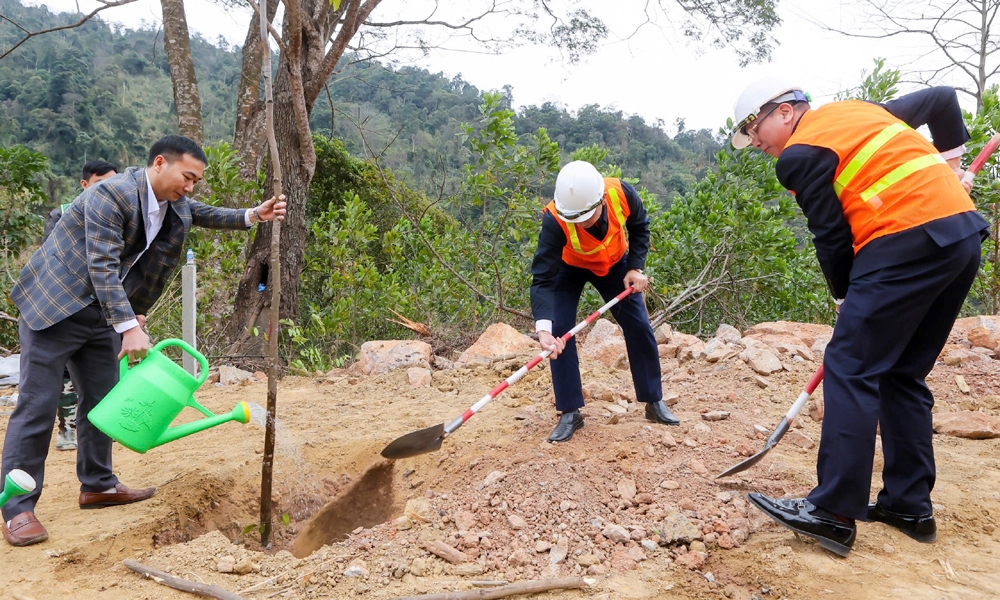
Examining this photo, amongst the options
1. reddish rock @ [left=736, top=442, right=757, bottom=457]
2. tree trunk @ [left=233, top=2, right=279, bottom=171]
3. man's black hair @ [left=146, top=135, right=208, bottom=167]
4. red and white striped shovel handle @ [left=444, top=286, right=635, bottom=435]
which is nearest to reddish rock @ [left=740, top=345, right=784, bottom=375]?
reddish rock @ [left=736, top=442, right=757, bottom=457]

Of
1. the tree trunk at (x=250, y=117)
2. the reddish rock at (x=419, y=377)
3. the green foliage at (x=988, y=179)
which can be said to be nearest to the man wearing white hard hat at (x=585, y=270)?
the reddish rock at (x=419, y=377)

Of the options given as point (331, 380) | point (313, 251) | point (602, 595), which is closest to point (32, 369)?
point (602, 595)

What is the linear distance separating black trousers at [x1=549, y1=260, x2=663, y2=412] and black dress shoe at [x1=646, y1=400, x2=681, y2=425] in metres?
0.03

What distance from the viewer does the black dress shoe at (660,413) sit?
3.37m

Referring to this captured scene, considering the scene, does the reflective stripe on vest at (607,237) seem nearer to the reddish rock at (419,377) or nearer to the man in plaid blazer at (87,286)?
the man in plaid blazer at (87,286)

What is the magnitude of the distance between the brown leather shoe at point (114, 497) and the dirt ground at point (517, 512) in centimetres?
5

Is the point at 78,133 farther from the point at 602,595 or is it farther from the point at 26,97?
the point at 602,595

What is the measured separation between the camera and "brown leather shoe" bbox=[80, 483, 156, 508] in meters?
2.85

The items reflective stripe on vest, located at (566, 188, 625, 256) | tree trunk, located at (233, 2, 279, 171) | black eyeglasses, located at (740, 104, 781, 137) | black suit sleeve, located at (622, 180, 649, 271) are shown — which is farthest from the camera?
tree trunk, located at (233, 2, 279, 171)

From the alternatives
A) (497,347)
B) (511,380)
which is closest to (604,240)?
(511,380)

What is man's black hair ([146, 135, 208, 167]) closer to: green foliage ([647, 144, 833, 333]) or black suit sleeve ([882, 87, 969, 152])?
black suit sleeve ([882, 87, 969, 152])

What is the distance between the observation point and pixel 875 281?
201 centimetres

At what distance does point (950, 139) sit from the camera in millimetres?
2475

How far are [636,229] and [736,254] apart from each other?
3.56 meters
